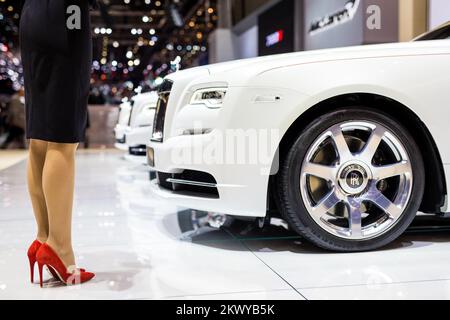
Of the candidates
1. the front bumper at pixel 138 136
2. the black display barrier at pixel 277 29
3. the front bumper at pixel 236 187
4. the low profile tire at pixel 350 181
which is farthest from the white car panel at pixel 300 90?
the black display barrier at pixel 277 29

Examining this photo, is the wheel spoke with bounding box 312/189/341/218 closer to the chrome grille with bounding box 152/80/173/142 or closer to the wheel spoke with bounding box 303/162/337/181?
the wheel spoke with bounding box 303/162/337/181

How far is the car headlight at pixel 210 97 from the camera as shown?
2.85 metres

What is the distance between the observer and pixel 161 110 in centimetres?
327

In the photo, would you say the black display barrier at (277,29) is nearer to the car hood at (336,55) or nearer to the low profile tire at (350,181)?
the car hood at (336,55)

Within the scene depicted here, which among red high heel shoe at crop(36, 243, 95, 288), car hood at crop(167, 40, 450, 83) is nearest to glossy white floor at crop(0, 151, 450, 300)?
red high heel shoe at crop(36, 243, 95, 288)

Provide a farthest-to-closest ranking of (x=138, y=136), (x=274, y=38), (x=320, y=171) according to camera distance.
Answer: (x=274, y=38) < (x=138, y=136) < (x=320, y=171)

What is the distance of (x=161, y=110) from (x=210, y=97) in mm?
476

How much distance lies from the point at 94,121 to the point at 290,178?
14405 mm

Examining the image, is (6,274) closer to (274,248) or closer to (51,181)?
(51,181)

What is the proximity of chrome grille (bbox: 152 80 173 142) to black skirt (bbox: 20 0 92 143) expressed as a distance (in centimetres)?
93

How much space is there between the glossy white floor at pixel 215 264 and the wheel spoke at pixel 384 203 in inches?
8.6

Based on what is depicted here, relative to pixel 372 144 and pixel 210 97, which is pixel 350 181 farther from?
pixel 210 97

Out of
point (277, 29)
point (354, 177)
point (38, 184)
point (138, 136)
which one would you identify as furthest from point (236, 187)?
point (277, 29)

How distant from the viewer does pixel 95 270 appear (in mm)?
2611
